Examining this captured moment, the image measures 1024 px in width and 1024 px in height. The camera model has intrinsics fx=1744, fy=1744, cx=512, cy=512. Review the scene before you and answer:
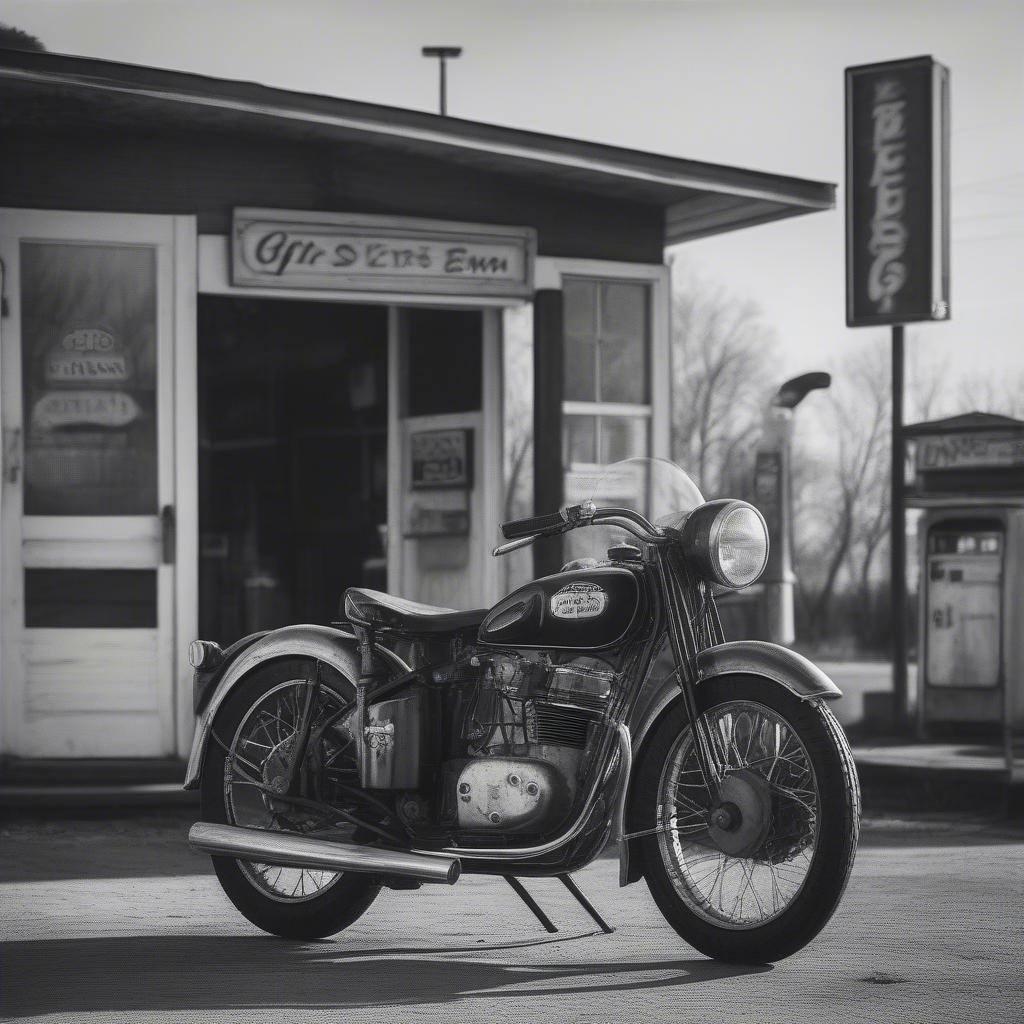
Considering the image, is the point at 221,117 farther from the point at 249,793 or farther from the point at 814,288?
the point at 814,288

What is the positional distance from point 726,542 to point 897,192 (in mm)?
8401

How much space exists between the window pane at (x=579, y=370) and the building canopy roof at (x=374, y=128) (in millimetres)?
902

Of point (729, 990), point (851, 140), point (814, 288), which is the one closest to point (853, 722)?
point (851, 140)

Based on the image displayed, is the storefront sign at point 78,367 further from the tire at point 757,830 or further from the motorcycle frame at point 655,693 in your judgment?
the tire at point 757,830

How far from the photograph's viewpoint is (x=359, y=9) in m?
6.61

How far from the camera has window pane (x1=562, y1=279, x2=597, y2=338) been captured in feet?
34.2

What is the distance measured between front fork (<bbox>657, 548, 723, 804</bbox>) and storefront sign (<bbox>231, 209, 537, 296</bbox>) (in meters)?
4.82

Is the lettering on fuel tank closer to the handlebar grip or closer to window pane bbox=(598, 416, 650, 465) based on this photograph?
Answer: the handlebar grip

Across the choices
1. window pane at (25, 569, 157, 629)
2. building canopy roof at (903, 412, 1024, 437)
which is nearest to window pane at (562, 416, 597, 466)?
window pane at (25, 569, 157, 629)

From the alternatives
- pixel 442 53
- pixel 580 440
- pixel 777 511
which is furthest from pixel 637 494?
pixel 777 511

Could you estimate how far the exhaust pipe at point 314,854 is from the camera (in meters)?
4.92

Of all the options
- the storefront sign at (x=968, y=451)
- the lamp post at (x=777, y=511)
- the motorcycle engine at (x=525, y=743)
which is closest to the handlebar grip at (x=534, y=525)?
the motorcycle engine at (x=525, y=743)

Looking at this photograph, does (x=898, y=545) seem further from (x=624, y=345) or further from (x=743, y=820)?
(x=743, y=820)

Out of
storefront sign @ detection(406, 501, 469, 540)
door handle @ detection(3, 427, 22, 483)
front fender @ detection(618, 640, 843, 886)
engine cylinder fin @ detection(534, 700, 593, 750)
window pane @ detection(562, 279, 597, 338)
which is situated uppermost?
window pane @ detection(562, 279, 597, 338)
